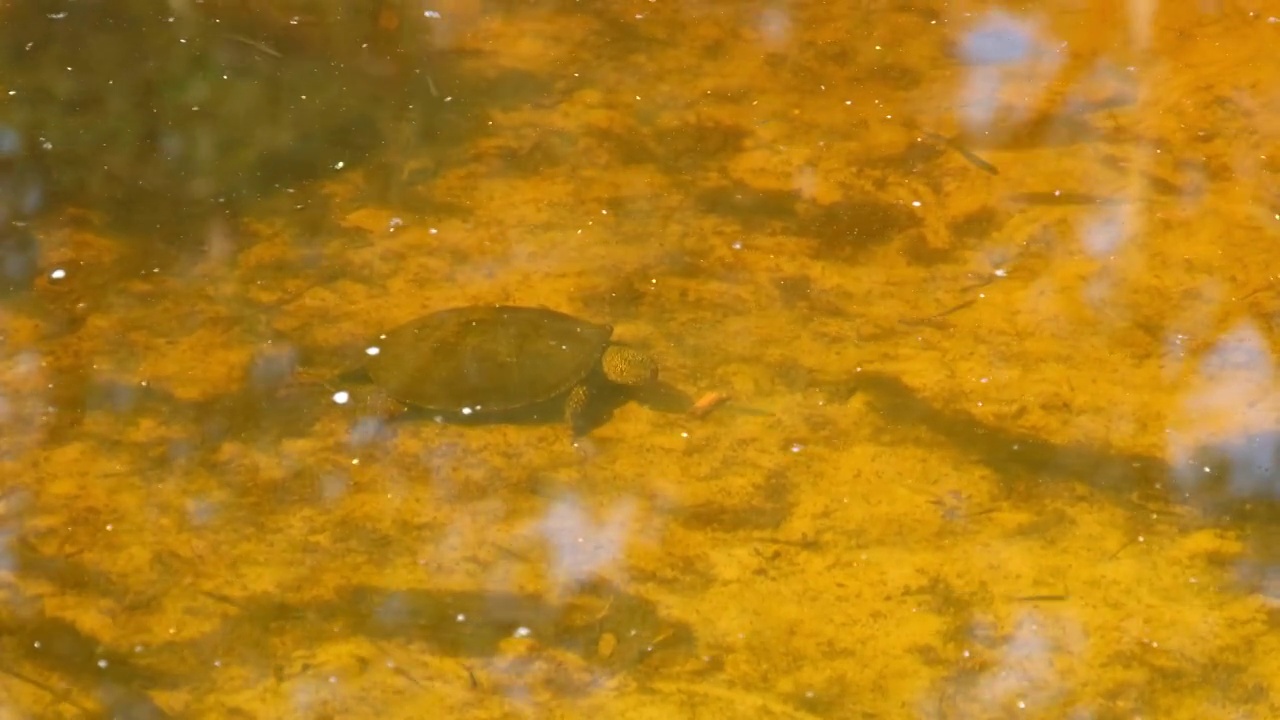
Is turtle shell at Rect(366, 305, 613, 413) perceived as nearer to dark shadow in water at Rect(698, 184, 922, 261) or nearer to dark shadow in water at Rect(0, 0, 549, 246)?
dark shadow in water at Rect(698, 184, 922, 261)

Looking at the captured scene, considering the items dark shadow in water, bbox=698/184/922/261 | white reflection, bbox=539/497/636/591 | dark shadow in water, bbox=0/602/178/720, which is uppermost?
dark shadow in water, bbox=698/184/922/261

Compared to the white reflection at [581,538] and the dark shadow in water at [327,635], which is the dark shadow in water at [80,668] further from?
the white reflection at [581,538]

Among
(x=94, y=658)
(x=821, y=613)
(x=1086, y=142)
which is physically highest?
(x=1086, y=142)

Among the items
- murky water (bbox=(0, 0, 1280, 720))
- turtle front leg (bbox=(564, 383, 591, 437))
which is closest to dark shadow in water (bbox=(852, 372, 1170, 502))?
murky water (bbox=(0, 0, 1280, 720))

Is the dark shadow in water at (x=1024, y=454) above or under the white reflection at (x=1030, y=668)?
above

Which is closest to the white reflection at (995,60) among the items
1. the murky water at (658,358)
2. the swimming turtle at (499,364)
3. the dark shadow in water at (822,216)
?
the murky water at (658,358)

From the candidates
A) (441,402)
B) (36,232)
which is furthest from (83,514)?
(36,232)

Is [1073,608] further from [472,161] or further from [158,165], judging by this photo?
[158,165]

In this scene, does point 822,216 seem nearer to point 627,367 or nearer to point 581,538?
point 627,367

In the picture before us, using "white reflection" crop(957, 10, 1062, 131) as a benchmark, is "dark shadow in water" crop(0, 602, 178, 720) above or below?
below
